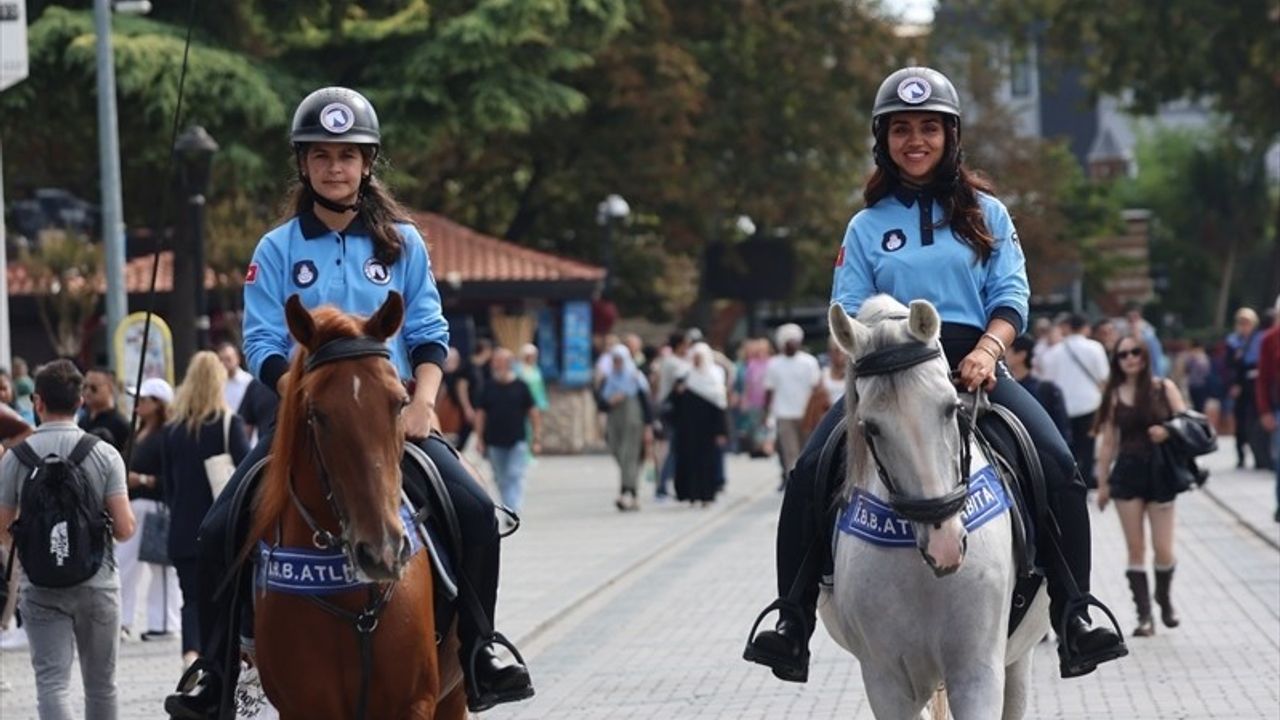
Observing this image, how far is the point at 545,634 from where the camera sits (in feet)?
56.9

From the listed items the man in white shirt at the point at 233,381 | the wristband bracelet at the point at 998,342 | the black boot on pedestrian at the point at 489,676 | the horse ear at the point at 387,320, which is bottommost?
the man in white shirt at the point at 233,381

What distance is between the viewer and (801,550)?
8.81 m

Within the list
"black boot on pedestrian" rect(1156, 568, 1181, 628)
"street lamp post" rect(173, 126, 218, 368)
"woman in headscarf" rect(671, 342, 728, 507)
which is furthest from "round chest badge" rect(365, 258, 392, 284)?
"woman in headscarf" rect(671, 342, 728, 507)

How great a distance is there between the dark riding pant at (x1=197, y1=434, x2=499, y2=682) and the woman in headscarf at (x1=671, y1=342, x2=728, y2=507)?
2259 cm

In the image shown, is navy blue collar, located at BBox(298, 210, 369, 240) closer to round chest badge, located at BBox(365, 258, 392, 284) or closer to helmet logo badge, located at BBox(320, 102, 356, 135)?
round chest badge, located at BBox(365, 258, 392, 284)

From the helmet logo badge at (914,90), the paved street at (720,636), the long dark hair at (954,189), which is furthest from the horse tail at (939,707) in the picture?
the paved street at (720,636)

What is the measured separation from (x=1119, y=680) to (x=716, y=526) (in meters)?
13.6

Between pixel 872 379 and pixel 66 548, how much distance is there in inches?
190

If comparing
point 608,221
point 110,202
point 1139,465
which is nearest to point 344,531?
point 1139,465

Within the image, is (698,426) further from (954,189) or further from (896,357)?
(896,357)

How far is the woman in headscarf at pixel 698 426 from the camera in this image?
30906 mm

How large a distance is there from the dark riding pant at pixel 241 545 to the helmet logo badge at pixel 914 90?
76.6 inches

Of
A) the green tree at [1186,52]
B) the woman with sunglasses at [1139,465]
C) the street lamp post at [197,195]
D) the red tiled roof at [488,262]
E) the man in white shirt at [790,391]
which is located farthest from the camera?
the red tiled roof at [488,262]

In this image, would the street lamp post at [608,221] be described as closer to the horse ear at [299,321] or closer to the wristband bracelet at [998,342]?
the wristband bracelet at [998,342]
